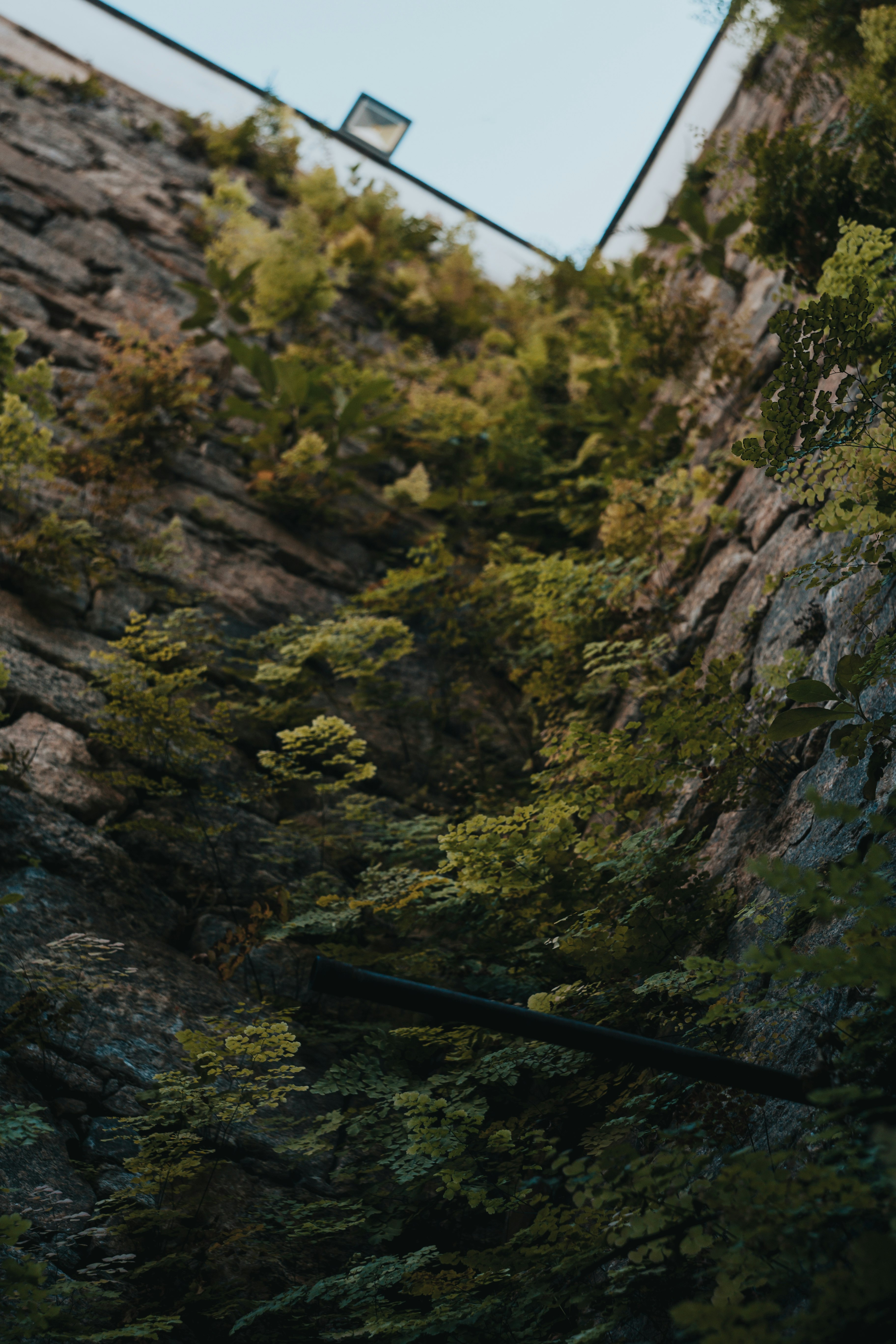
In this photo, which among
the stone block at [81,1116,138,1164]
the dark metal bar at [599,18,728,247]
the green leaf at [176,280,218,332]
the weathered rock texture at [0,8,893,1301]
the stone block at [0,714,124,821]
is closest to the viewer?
the stone block at [81,1116,138,1164]

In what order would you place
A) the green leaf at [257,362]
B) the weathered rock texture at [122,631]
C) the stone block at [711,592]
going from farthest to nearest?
the green leaf at [257,362] → the stone block at [711,592] → the weathered rock texture at [122,631]

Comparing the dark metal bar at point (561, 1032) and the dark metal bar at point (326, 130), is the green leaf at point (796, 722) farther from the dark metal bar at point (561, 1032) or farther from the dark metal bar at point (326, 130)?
the dark metal bar at point (326, 130)

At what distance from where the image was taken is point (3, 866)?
3.91 m

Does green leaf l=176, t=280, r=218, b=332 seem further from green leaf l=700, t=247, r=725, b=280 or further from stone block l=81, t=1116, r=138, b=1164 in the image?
stone block l=81, t=1116, r=138, b=1164

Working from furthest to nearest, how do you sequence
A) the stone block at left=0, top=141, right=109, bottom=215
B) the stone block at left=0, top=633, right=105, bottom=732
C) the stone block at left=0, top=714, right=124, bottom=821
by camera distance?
the stone block at left=0, top=141, right=109, bottom=215, the stone block at left=0, top=633, right=105, bottom=732, the stone block at left=0, top=714, right=124, bottom=821

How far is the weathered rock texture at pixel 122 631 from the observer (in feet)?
10.8

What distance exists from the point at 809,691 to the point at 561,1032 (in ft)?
5.47

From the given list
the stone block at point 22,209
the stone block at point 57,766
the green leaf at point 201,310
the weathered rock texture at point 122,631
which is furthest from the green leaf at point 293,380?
the stone block at point 57,766

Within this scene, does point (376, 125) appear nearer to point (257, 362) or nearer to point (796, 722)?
point (257, 362)

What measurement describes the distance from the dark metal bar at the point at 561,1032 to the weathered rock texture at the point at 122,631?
73cm

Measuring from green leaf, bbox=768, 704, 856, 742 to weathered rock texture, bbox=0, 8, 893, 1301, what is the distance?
203 mm

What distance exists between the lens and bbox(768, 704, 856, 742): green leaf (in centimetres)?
291

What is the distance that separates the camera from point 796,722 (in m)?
2.99

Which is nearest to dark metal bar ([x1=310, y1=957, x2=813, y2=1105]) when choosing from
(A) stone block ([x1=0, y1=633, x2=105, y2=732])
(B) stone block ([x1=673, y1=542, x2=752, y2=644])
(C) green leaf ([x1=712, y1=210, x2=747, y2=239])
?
(B) stone block ([x1=673, y1=542, x2=752, y2=644])
